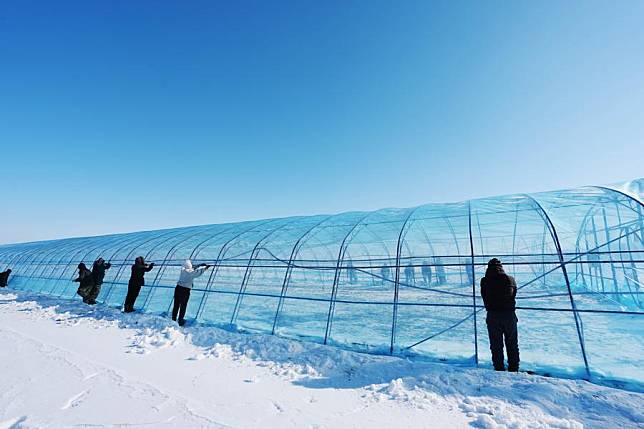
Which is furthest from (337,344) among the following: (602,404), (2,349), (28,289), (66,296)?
(28,289)

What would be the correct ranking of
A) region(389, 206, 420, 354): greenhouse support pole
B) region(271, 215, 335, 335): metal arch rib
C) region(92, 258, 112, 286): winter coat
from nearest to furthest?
1. region(389, 206, 420, 354): greenhouse support pole
2. region(271, 215, 335, 335): metal arch rib
3. region(92, 258, 112, 286): winter coat

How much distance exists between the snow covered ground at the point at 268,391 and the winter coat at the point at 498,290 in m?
1.17

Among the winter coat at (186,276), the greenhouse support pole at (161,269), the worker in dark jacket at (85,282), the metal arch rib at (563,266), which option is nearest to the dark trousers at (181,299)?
the winter coat at (186,276)

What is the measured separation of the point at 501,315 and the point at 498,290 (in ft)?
1.56

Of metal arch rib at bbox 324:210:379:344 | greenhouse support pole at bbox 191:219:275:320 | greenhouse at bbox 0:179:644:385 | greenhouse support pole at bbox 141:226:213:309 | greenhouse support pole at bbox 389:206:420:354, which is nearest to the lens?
greenhouse at bbox 0:179:644:385

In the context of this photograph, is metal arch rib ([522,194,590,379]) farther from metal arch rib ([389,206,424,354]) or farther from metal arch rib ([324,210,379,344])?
metal arch rib ([324,210,379,344])

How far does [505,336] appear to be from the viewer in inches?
227

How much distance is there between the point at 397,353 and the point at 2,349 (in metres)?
9.13

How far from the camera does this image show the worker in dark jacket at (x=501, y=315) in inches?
226

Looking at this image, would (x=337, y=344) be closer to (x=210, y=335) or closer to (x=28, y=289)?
(x=210, y=335)

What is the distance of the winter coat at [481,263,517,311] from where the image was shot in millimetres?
5746

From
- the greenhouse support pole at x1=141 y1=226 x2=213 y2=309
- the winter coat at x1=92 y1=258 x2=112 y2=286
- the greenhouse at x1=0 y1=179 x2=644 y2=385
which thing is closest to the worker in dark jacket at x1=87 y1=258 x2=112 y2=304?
the winter coat at x1=92 y1=258 x2=112 y2=286

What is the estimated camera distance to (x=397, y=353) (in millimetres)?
7047

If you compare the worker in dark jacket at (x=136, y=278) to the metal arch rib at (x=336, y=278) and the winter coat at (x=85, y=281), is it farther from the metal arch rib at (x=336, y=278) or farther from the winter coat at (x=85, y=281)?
the metal arch rib at (x=336, y=278)
